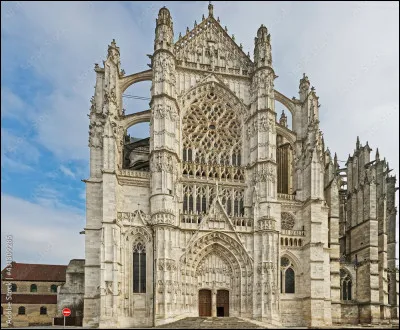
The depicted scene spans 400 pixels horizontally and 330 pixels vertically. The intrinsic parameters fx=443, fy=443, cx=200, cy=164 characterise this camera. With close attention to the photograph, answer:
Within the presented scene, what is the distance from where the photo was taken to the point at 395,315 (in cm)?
3988

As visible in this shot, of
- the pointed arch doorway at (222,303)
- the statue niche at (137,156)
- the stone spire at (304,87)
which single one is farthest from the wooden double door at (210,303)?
the stone spire at (304,87)

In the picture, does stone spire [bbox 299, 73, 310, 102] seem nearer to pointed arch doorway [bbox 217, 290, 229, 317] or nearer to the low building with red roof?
pointed arch doorway [bbox 217, 290, 229, 317]

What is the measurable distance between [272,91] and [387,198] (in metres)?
18.3

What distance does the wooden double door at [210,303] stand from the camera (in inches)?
1211

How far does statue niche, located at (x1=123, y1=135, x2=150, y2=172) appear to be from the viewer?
35000mm

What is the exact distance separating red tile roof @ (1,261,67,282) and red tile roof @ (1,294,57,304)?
81.3 inches

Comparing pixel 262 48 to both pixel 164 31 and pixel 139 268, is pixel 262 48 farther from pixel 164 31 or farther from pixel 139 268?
pixel 139 268

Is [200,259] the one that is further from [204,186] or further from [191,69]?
[191,69]

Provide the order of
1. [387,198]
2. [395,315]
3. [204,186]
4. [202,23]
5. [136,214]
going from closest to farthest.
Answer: [136,214] → [204,186] → [202,23] → [395,315] → [387,198]

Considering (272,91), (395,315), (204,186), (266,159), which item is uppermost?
(272,91)

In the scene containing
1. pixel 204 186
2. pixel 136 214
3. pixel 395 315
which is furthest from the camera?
pixel 395 315

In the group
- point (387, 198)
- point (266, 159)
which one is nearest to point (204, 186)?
point (266, 159)

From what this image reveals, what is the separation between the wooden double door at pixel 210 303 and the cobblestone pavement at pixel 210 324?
2.36 metres

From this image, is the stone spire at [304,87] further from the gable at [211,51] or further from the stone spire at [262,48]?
the gable at [211,51]
